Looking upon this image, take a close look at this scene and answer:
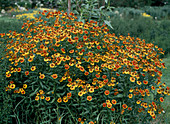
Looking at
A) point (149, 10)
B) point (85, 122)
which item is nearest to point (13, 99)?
point (85, 122)

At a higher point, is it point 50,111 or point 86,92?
point 86,92

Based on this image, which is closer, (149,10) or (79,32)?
(79,32)

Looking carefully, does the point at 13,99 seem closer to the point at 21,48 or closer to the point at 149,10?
the point at 21,48

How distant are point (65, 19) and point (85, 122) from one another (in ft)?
6.83

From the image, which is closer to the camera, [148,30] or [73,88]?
[73,88]

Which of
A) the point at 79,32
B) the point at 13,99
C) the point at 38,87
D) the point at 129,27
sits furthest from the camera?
the point at 129,27

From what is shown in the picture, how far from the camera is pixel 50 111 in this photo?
2.71 metres

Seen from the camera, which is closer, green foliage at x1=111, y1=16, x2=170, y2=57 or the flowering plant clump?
the flowering plant clump

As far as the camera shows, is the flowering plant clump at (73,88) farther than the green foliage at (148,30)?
No

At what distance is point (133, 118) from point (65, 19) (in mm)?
2183

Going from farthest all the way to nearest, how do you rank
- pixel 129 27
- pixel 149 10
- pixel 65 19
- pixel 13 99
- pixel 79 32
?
pixel 149 10 < pixel 129 27 < pixel 65 19 < pixel 79 32 < pixel 13 99

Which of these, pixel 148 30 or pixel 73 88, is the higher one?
pixel 73 88

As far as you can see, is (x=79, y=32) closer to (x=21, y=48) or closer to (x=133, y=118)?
(x=21, y=48)

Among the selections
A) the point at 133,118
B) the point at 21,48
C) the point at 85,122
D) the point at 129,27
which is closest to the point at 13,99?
the point at 21,48
